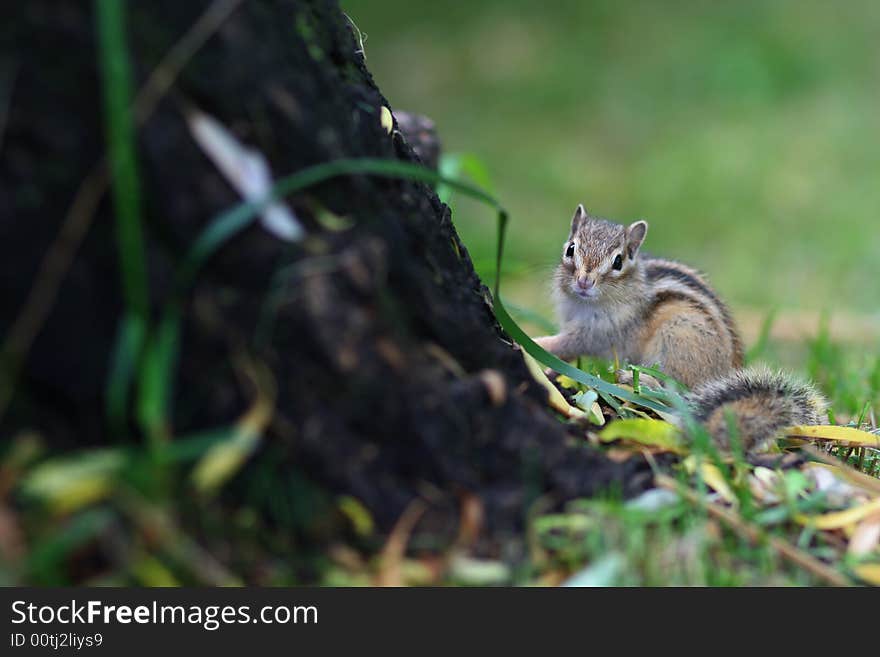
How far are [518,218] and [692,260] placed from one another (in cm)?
162

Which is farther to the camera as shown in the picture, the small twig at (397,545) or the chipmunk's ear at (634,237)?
the chipmunk's ear at (634,237)

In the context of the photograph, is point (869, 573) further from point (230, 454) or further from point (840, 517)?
point (230, 454)

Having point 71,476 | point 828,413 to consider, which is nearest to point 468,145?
point 828,413

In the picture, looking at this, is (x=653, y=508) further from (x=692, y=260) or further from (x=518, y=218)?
(x=518, y=218)

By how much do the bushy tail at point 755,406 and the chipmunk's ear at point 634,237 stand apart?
1.19m

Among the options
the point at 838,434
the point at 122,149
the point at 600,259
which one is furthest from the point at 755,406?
the point at 122,149

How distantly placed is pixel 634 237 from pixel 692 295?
33 cm

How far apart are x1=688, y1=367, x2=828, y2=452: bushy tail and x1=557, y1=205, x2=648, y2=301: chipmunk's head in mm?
1106

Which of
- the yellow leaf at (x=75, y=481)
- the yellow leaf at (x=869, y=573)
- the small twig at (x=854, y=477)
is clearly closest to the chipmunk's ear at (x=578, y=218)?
the small twig at (x=854, y=477)

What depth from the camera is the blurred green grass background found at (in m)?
8.16

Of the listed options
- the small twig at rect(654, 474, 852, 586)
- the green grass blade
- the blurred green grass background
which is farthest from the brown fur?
the blurred green grass background

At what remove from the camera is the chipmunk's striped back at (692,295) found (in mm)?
4066

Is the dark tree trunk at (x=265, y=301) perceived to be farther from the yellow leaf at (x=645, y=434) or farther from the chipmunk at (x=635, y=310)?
the chipmunk at (x=635, y=310)

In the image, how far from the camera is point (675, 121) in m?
10.7
